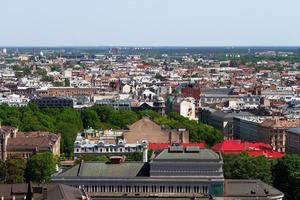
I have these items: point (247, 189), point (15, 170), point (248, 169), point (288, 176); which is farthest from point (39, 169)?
point (247, 189)

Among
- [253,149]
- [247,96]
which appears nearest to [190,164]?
[253,149]

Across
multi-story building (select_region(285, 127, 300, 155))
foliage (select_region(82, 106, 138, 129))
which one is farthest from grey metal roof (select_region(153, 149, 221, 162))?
foliage (select_region(82, 106, 138, 129))

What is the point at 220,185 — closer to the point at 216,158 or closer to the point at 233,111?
the point at 216,158

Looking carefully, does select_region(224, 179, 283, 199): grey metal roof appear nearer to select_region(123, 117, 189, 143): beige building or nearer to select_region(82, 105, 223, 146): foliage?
select_region(123, 117, 189, 143): beige building

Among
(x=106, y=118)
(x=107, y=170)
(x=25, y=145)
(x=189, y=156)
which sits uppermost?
(x=189, y=156)

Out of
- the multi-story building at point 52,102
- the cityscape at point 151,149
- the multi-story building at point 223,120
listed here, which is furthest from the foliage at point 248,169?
the multi-story building at point 52,102

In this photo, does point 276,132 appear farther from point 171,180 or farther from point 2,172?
point 171,180
